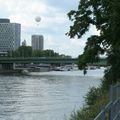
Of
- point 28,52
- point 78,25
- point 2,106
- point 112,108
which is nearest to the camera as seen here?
point 112,108

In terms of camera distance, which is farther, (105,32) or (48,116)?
(48,116)

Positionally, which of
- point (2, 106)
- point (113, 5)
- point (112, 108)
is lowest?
point (2, 106)

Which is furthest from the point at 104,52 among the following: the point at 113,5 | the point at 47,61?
the point at 47,61

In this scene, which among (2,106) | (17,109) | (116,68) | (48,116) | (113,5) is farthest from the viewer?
(2,106)

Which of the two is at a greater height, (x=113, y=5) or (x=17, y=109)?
(x=113, y=5)

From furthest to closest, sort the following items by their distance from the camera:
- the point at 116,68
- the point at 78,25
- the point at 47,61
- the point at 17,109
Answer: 1. the point at 47,61
2. the point at 17,109
3. the point at 78,25
4. the point at 116,68

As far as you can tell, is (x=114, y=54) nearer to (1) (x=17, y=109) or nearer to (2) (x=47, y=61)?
(1) (x=17, y=109)

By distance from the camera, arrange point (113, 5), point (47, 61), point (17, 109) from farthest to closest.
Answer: point (47, 61), point (17, 109), point (113, 5)

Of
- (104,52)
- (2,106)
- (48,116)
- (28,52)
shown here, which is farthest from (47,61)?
(104,52)

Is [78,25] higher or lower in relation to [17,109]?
higher

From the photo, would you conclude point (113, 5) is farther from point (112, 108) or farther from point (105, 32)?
point (112, 108)

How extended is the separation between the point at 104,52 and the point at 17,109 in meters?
21.1

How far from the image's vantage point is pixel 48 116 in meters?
33.0

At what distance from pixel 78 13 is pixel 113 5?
3.41m
